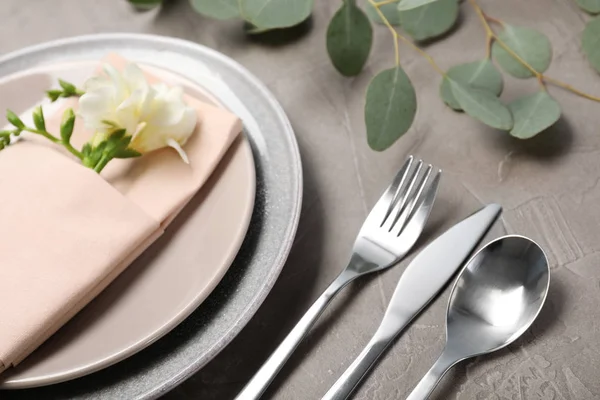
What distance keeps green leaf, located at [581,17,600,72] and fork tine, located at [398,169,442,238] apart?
256 millimetres

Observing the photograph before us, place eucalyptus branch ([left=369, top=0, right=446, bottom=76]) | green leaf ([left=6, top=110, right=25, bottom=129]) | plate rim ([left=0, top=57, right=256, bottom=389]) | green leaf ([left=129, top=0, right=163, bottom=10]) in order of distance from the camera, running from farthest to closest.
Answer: green leaf ([left=129, top=0, right=163, bottom=10]), eucalyptus branch ([left=369, top=0, right=446, bottom=76]), green leaf ([left=6, top=110, right=25, bottom=129]), plate rim ([left=0, top=57, right=256, bottom=389])

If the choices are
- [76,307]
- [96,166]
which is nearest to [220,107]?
[96,166]

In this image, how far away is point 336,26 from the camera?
0.73m

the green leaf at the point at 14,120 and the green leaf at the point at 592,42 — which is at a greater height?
the green leaf at the point at 14,120

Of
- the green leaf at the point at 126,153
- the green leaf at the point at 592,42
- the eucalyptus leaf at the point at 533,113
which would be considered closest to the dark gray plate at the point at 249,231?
the green leaf at the point at 126,153

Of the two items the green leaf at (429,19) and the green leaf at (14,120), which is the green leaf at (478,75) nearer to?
the green leaf at (429,19)

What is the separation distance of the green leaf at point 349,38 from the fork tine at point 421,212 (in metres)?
0.19

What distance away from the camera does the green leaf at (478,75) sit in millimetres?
730

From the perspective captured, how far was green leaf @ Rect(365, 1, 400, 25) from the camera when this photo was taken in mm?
799

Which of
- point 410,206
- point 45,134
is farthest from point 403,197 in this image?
point 45,134

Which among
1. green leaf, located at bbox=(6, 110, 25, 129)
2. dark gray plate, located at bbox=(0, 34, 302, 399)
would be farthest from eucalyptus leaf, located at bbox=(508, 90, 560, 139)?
green leaf, located at bbox=(6, 110, 25, 129)

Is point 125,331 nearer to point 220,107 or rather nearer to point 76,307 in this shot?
point 76,307

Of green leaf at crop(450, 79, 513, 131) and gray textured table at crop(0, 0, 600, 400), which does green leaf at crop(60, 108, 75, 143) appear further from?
green leaf at crop(450, 79, 513, 131)

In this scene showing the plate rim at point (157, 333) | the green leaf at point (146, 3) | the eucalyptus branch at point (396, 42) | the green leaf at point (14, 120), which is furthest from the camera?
the green leaf at point (146, 3)
